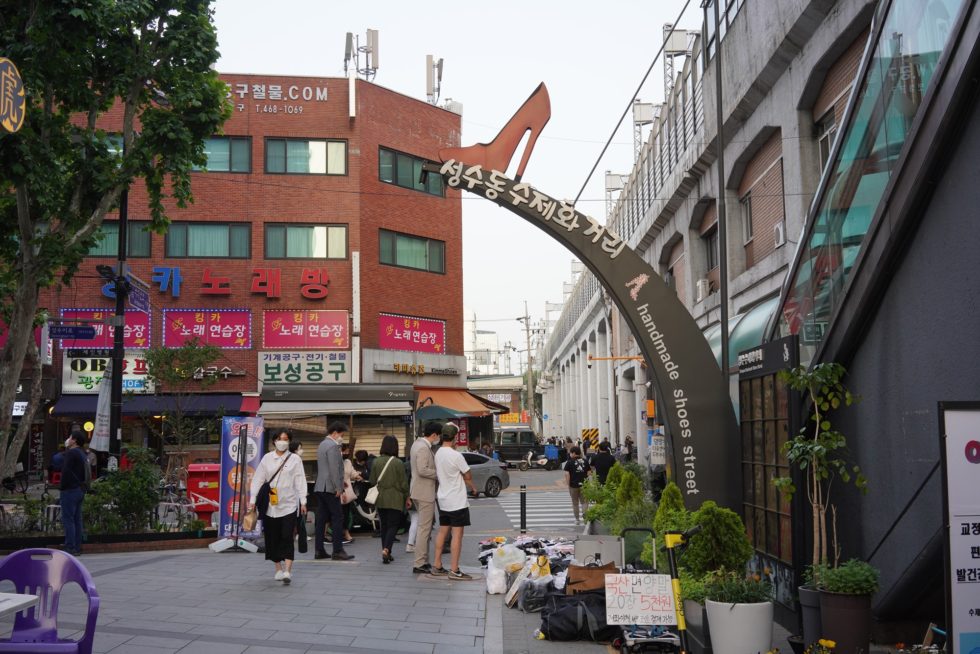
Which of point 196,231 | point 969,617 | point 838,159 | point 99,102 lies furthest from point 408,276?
point 969,617

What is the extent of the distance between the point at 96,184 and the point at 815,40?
42.2 feet

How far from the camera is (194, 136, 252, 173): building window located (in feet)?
115

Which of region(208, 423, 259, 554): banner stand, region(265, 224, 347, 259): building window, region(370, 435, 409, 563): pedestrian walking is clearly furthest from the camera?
region(265, 224, 347, 259): building window

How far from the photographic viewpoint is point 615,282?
11.8 metres

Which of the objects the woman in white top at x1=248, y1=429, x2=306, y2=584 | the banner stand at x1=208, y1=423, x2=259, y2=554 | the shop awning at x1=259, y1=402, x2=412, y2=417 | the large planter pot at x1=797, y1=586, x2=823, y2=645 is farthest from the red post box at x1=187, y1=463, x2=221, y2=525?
the large planter pot at x1=797, y1=586, x2=823, y2=645

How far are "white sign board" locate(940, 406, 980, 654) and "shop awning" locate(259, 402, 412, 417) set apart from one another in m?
21.4

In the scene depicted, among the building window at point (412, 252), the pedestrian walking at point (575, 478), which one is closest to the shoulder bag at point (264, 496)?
the pedestrian walking at point (575, 478)

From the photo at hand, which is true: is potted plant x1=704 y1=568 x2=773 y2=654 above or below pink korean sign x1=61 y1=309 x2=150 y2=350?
below

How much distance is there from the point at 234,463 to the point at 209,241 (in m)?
20.3

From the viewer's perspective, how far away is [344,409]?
26344 millimetres

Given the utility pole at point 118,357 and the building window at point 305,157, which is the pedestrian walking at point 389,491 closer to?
the utility pole at point 118,357

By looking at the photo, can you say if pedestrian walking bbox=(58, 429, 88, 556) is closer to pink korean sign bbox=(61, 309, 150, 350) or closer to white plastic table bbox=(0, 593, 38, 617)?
white plastic table bbox=(0, 593, 38, 617)

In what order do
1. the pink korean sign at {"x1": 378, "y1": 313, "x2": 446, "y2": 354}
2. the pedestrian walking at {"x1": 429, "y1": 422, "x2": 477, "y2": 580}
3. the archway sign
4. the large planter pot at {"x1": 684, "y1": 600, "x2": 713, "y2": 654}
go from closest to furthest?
the large planter pot at {"x1": 684, "y1": 600, "x2": 713, "y2": 654} → the archway sign → the pedestrian walking at {"x1": 429, "y1": 422, "x2": 477, "y2": 580} → the pink korean sign at {"x1": 378, "y1": 313, "x2": 446, "y2": 354}

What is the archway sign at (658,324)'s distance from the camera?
37.0 ft
